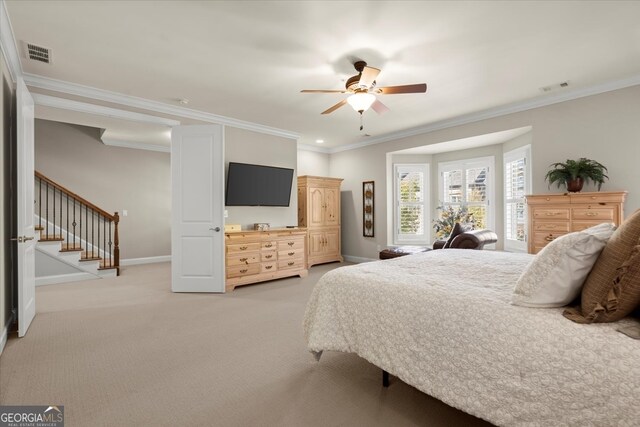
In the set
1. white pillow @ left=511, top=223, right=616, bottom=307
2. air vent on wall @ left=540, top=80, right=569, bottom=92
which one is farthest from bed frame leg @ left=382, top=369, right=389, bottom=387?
air vent on wall @ left=540, top=80, right=569, bottom=92

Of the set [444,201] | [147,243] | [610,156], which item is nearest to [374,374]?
[610,156]

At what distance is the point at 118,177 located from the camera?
653cm

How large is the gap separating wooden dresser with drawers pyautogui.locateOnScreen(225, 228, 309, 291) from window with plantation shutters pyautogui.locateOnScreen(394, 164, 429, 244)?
2273mm

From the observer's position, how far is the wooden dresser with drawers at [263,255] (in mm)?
4574

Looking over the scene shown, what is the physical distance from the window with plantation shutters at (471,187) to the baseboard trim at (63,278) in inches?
269

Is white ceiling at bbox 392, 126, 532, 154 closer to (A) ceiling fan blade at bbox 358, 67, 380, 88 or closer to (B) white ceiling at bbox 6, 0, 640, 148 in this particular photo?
(B) white ceiling at bbox 6, 0, 640, 148

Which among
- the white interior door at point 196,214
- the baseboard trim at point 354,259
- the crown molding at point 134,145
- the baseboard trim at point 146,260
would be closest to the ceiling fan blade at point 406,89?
the white interior door at point 196,214

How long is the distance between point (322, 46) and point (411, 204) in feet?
14.5

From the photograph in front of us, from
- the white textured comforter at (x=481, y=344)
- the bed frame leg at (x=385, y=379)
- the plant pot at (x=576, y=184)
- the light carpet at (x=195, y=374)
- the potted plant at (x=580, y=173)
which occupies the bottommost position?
the light carpet at (x=195, y=374)

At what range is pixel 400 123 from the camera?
5375mm

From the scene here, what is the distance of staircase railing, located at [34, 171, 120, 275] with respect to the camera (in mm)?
5449

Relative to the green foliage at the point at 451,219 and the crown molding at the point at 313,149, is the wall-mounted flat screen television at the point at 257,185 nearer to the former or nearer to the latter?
the crown molding at the point at 313,149

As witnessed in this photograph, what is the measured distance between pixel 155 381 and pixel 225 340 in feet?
2.35

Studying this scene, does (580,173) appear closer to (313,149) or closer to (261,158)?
(261,158)
